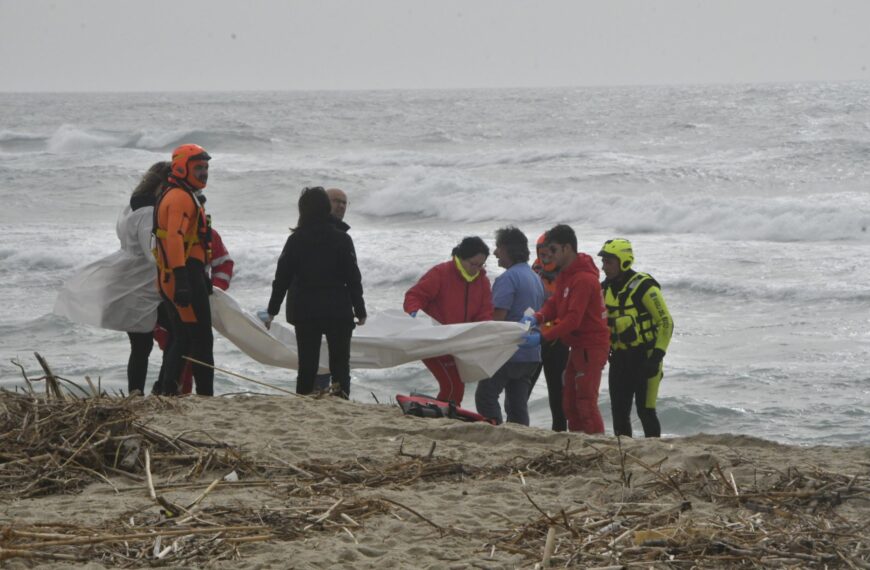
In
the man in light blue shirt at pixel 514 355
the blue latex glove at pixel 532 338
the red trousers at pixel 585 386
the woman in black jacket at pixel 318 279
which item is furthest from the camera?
the man in light blue shirt at pixel 514 355

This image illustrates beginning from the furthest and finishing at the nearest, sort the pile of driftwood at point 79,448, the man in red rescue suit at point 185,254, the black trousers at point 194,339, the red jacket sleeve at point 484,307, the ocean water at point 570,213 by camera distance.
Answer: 1. the ocean water at point 570,213
2. the red jacket sleeve at point 484,307
3. the black trousers at point 194,339
4. the man in red rescue suit at point 185,254
5. the pile of driftwood at point 79,448

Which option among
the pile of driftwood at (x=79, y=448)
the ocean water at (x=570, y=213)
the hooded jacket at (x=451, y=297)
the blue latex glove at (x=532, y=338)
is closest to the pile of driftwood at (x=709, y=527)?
the pile of driftwood at (x=79, y=448)

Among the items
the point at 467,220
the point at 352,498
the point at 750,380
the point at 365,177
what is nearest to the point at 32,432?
the point at 352,498

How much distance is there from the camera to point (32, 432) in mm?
5578

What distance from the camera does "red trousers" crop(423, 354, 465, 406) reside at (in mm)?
8234

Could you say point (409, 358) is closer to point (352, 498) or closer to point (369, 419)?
point (369, 419)

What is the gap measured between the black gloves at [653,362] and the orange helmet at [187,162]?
3.09 meters

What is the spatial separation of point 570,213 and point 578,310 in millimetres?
20533

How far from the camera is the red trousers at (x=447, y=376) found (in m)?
8.23

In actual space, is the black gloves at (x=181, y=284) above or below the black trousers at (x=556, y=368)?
above

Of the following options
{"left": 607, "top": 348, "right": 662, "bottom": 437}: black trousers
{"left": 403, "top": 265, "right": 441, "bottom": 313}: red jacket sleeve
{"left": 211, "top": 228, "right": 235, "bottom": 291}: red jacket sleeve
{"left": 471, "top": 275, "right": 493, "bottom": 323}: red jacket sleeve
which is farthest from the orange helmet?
{"left": 607, "top": 348, "right": 662, "bottom": 437}: black trousers

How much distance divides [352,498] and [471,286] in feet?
11.7

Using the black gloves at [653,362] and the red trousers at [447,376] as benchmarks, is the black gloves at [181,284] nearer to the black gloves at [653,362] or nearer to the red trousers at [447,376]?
the red trousers at [447,376]

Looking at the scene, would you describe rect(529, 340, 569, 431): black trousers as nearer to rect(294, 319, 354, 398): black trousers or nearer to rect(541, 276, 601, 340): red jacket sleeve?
rect(541, 276, 601, 340): red jacket sleeve
